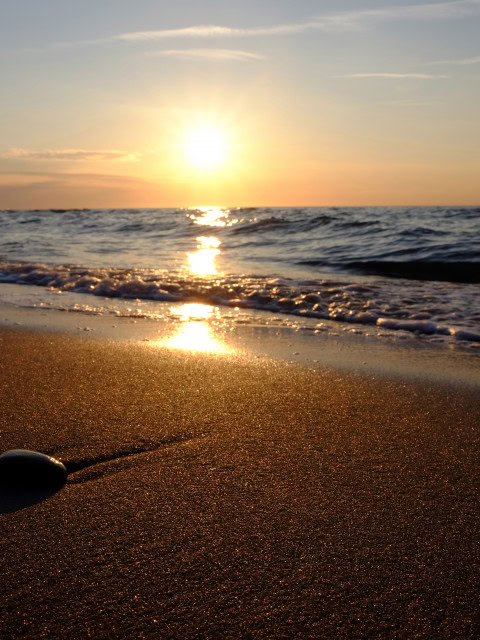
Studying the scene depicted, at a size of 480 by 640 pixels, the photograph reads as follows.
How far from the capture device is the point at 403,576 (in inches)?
70.6

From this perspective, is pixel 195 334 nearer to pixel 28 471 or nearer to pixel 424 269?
pixel 28 471

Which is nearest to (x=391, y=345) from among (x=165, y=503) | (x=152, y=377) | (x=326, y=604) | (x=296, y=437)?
(x=152, y=377)

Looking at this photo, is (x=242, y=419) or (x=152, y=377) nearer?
(x=242, y=419)

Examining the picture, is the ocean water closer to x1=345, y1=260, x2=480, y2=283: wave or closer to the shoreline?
x1=345, y1=260, x2=480, y2=283: wave

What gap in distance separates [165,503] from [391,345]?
3390 millimetres

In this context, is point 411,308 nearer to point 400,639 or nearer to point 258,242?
point 400,639

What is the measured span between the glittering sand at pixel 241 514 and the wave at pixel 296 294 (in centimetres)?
269

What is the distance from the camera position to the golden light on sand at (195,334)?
484cm

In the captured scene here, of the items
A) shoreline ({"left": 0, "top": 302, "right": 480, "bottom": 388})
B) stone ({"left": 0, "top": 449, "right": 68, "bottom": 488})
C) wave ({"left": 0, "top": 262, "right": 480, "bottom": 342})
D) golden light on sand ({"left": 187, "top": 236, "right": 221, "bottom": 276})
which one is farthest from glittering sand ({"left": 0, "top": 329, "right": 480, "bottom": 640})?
golden light on sand ({"left": 187, "top": 236, "right": 221, "bottom": 276})

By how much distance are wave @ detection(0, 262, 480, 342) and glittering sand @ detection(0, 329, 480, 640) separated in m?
2.69

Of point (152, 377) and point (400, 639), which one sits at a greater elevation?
point (152, 377)

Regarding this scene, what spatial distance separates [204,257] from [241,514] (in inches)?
460

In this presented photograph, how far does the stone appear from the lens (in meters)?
2.29

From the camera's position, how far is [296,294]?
770 cm
